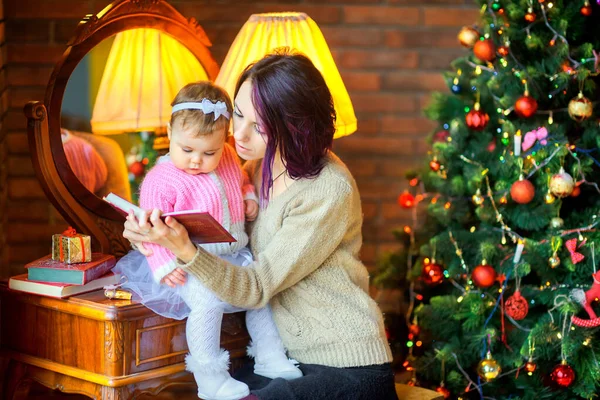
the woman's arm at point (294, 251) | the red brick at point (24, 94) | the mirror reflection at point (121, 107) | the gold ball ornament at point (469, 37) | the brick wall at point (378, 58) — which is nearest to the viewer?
the woman's arm at point (294, 251)

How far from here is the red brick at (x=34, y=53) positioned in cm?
293

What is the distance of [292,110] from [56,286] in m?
0.71

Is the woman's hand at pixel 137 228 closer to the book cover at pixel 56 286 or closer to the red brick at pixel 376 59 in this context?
the book cover at pixel 56 286

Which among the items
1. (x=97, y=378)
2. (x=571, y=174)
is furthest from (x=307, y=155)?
(x=571, y=174)

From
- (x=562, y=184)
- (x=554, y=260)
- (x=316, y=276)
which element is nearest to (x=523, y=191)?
(x=562, y=184)

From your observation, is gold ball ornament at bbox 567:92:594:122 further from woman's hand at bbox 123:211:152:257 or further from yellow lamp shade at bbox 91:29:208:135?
woman's hand at bbox 123:211:152:257

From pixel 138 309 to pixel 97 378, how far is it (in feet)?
0.61

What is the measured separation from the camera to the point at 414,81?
3.50 metres

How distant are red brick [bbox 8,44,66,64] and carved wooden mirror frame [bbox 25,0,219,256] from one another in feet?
2.25

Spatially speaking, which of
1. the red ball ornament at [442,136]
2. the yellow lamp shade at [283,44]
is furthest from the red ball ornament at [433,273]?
the yellow lamp shade at [283,44]

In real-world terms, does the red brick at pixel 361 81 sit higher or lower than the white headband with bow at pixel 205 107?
higher

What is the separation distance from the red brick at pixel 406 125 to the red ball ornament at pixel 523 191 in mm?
1090

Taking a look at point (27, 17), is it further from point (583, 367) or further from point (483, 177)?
point (583, 367)

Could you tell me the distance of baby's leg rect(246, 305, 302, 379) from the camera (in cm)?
214
